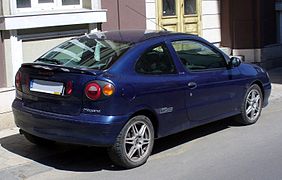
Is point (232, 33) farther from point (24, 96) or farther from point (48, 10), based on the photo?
point (24, 96)

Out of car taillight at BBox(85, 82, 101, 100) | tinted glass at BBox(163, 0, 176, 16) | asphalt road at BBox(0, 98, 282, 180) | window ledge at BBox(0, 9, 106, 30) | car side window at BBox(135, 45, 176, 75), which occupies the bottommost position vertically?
asphalt road at BBox(0, 98, 282, 180)

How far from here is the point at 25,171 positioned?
5.97 metres

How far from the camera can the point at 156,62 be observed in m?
6.35

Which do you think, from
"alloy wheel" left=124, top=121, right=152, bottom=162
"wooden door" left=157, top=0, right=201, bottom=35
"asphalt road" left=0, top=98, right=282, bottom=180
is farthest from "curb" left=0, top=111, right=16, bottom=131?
"wooden door" left=157, top=0, right=201, bottom=35

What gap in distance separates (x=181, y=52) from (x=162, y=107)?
2.98ft

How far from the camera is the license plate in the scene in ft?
19.1

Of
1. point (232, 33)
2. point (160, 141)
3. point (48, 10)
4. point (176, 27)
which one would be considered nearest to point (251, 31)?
point (232, 33)

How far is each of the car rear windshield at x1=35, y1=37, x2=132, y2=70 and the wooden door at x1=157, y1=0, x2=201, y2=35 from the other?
5.47 metres

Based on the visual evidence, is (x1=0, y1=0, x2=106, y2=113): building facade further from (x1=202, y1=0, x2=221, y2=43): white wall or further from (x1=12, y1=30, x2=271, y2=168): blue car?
(x1=202, y1=0, x2=221, y2=43): white wall

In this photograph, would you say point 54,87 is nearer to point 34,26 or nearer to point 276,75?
point 34,26

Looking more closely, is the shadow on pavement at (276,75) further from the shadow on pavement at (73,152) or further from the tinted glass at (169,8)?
the shadow on pavement at (73,152)

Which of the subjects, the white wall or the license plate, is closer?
the license plate

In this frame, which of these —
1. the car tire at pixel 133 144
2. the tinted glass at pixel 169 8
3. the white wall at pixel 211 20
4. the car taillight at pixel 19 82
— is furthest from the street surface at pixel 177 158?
the white wall at pixel 211 20

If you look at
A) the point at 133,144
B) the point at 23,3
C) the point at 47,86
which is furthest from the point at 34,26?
the point at 133,144
